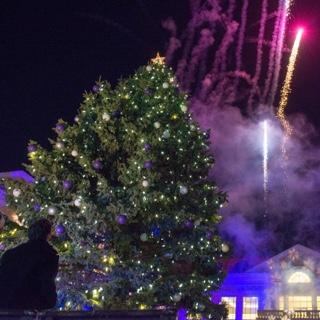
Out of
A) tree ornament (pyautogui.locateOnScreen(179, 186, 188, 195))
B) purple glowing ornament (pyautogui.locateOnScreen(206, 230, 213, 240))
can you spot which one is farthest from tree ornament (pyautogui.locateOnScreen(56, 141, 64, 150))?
purple glowing ornament (pyautogui.locateOnScreen(206, 230, 213, 240))

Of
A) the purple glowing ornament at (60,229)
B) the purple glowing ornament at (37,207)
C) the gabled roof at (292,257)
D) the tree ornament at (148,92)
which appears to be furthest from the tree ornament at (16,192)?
the gabled roof at (292,257)

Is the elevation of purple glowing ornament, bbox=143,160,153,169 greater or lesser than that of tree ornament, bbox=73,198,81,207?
greater

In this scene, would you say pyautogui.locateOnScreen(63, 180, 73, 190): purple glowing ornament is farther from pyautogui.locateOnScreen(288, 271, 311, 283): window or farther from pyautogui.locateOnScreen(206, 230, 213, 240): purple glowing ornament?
pyautogui.locateOnScreen(288, 271, 311, 283): window

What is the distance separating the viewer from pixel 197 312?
1327 cm

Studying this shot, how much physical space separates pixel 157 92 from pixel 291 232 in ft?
69.2

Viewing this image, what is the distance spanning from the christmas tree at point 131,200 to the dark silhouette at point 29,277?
24.8 ft

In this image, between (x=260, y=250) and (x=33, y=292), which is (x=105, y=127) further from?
(x=260, y=250)

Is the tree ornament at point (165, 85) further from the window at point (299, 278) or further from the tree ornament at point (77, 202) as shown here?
the window at point (299, 278)

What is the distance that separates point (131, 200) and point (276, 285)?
15382 millimetres

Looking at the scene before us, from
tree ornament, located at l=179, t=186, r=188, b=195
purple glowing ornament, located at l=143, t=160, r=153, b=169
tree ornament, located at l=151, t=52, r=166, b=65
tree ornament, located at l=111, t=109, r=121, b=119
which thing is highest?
tree ornament, located at l=151, t=52, r=166, b=65

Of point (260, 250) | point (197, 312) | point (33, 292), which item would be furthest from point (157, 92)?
point (260, 250)

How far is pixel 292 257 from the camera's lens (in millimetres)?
26109

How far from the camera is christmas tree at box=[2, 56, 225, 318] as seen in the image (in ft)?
41.2

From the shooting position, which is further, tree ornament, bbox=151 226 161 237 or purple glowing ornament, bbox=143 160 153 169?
tree ornament, bbox=151 226 161 237
